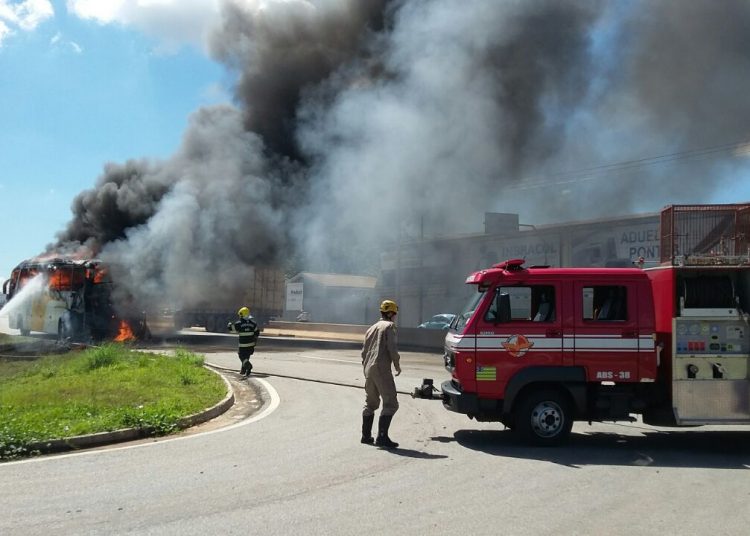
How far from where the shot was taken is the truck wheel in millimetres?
7223

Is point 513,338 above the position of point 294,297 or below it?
below

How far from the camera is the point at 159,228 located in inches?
826

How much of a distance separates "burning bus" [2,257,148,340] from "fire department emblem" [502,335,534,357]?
16.6m

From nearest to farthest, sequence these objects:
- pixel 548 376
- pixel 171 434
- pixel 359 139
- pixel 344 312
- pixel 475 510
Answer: pixel 475 510
pixel 548 376
pixel 171 434
pixel 359 139
pixel 344 312

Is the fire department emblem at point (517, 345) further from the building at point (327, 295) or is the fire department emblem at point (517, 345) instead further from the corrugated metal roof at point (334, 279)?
the corrugated metal roof at point (334, 279)

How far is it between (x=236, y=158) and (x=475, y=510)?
1786 cm

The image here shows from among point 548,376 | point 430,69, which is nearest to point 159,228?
point 430,69

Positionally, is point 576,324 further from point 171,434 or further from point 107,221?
point 107,221

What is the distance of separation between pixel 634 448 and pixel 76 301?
17926 mm

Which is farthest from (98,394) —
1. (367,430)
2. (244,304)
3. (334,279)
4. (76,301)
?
(334,279)

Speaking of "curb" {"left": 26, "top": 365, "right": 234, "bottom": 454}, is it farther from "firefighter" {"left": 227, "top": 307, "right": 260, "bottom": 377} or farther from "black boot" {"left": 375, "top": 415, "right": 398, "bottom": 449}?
"firefighter" {"left": 227, "top": 307, "right": 260, "bottom": 377}

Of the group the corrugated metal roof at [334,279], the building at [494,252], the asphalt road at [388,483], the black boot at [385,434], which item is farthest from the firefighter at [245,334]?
the corrugated metal roof at [334,279]

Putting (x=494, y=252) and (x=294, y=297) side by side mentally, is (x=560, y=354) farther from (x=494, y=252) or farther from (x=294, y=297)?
(x=294, y=297)

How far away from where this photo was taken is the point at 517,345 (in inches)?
285
